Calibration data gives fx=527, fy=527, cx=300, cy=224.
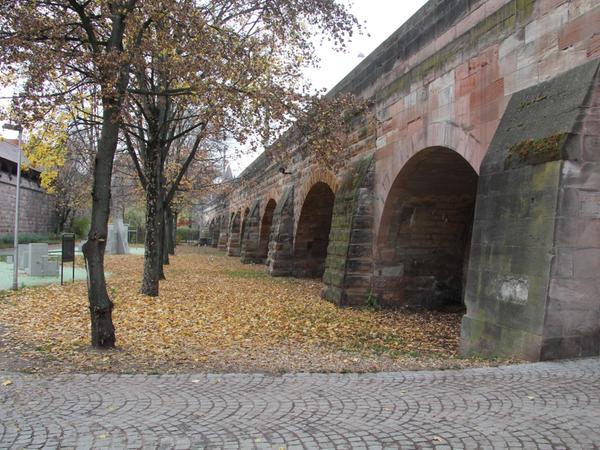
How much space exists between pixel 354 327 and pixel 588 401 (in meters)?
4.76

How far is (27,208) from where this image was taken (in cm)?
3775

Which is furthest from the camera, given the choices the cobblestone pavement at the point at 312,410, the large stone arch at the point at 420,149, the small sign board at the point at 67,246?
the small sign board at the point at 67,246

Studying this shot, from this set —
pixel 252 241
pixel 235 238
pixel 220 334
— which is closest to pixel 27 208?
pixel 235 238

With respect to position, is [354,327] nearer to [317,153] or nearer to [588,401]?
[317,153]

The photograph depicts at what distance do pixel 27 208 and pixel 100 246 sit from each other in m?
36.2

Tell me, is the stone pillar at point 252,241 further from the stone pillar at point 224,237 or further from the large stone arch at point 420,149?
the large stone arch at point 420,149

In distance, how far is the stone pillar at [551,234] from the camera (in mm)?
4863

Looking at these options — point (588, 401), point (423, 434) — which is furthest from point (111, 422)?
point (588, 401)

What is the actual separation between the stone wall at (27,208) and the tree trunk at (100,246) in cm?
3092

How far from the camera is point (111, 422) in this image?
3400 millimetres

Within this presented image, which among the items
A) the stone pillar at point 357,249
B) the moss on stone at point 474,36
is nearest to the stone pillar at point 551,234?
the moss on stone at point 474,36

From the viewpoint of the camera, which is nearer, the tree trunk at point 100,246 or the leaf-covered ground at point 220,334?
the leaf-covered ground at point 220,334

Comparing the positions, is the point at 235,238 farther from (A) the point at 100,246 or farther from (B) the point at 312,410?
(B) the point at 312,410

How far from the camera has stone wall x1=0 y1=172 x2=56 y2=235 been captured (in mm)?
33344
